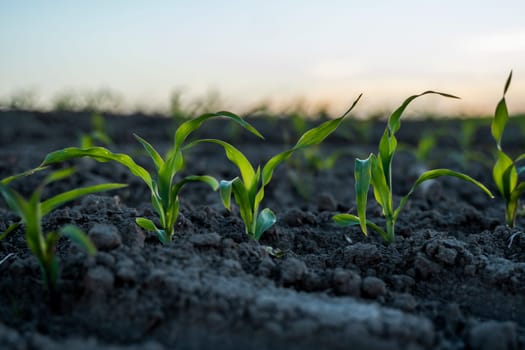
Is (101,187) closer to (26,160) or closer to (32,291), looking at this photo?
(32,291)

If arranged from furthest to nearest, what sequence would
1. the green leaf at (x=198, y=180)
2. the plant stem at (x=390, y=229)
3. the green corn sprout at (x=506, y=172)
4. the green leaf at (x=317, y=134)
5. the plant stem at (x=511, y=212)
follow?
1. the plant stem at (x=511, y=212)
2. the green corn sprout at (x=506, y=172)
3. the plant stem at (x=390, y=229)
4. the green leaf at (x=317, y=134)
5. the green leaf at (x=198, y=180)

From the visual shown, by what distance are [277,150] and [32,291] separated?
14.5 feet

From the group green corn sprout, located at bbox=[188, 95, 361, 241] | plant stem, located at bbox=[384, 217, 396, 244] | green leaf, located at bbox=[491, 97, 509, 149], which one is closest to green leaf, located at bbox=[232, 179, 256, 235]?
green corn sprout, located at bbox=[188, 95, 361, 241]

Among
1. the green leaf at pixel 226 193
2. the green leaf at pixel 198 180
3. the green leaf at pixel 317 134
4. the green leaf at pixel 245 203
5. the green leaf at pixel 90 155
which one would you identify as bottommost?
the green leaf at pixel 245 203

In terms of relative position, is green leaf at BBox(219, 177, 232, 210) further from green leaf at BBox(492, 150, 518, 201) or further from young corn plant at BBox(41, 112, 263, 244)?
green leaf at BBox(492, 150, 518, 201)

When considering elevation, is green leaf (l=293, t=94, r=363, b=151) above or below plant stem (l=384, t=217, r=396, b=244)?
above

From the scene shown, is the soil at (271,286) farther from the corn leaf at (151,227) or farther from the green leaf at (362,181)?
the green leaf at (362,181)

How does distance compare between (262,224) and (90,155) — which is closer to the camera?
(90,155)

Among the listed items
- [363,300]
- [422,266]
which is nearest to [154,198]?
[363,300]

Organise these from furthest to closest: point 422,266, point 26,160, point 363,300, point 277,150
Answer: point 277,150, point 26,160, point 422,266, point 363,300

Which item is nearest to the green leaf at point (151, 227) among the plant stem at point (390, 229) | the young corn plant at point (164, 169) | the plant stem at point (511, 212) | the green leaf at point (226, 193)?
the young corn plant at point (164, 169)

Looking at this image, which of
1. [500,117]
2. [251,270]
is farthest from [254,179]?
[500,117]

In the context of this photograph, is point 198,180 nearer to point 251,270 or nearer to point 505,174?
point 251,270

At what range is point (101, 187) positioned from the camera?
1683 mm
